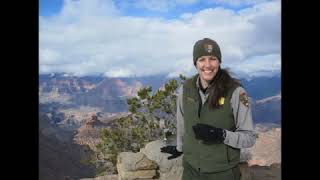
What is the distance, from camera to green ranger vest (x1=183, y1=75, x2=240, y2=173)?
3.95 meters

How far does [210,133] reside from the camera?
156 inches

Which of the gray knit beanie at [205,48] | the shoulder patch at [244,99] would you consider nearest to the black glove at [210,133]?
the shoulder patch at [244,99]

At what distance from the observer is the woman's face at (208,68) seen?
3982 millimetres

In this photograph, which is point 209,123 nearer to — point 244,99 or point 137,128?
point 244,99

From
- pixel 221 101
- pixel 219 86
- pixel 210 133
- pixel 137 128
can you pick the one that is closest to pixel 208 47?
pixel 219 86

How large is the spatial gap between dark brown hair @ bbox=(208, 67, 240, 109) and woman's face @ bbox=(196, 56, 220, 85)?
0.11 feet

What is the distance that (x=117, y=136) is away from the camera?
14.0ft

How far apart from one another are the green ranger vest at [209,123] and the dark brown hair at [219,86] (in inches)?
1.2

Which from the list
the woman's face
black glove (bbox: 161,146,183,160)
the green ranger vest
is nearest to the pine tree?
black glove (bbox: 161,146,183,160)

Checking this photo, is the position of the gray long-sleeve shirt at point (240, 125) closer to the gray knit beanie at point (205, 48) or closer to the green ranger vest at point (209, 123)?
the green ranger vest at point (209, 123)

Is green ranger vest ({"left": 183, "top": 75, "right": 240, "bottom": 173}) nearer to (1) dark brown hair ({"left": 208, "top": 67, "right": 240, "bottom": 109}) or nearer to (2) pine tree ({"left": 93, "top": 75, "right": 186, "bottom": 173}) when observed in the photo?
(1) dark brown hair ({"left": 208, "top": 67, "right": 240, "bottom": 109})
